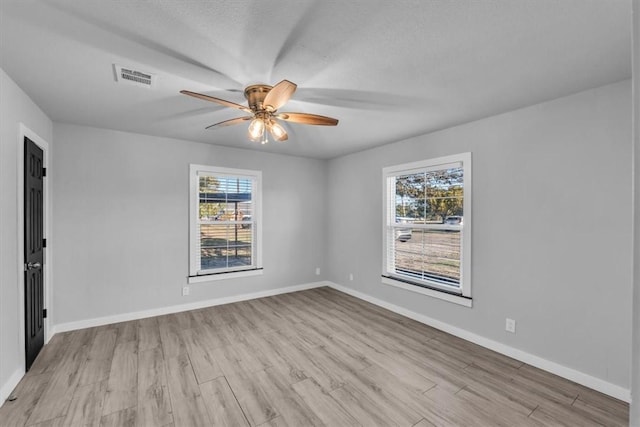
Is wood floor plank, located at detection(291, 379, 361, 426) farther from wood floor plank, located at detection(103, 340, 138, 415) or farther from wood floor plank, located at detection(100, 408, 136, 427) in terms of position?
wood floor plank, located at detection(103, 340, 138, 415)

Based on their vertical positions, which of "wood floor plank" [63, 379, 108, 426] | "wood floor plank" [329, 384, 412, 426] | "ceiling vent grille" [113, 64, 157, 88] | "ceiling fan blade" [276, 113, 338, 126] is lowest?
"wood floor plank" [329, 384, 412, 426]

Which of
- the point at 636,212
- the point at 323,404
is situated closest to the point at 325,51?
the point at 636,212

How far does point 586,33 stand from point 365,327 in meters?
3.30

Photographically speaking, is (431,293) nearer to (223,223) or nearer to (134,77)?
(223,223)

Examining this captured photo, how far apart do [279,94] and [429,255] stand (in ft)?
9.32

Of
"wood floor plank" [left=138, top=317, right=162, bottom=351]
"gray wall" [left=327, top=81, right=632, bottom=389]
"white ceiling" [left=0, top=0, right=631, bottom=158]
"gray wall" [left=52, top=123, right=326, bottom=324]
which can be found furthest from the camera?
"gray wall" [left=52, top=123, right=326, bottom=324]

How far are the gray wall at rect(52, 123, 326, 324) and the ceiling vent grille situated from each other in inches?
69.9

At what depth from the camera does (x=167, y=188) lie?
418 cm

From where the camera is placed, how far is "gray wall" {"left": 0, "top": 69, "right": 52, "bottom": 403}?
2258 millimetres

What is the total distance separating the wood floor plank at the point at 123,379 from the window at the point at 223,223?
51.2 inches

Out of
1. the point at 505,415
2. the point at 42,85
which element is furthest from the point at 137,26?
the point at 505,415

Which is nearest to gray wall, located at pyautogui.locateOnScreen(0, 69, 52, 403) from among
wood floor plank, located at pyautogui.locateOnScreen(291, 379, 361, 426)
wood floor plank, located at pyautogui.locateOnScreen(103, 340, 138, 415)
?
wood floor plank, located at pyautogui.locateOnScreen(103, 340, 138, 415)

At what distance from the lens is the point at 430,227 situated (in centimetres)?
385

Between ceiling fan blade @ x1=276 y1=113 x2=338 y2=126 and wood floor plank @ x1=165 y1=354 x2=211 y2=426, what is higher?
ceiling fan blade @ x1=276 y1=113 x2=338 y2=126
